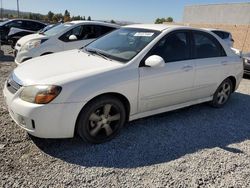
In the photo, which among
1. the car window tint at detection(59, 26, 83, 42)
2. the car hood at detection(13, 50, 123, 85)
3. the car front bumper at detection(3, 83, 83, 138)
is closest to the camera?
the car front bumper at detection(3, 83, 83, 138)

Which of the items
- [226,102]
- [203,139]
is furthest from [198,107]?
[203,139]

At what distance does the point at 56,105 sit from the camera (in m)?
3.14

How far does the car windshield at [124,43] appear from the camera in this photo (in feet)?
13.0

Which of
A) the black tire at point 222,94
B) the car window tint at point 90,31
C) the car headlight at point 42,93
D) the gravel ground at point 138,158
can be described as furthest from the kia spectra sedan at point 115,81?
the car window tint at point 90,31

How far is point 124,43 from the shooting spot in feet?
14.0

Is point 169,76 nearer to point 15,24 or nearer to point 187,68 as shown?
point 187,68

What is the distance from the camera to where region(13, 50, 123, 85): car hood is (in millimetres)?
3285

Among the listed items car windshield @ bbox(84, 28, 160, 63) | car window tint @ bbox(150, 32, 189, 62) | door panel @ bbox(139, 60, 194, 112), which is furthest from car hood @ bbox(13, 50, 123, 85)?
car window tint @ bbox(150, 32, 189, 62)

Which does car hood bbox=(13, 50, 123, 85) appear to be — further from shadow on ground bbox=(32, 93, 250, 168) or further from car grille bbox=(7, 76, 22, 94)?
shadow on ground bbox=(32, 93, 250, 168)

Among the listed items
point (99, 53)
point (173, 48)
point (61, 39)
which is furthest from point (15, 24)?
point (173, 48)

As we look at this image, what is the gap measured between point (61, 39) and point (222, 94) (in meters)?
4.63

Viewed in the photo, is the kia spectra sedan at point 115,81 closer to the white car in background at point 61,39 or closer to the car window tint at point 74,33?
the white car in background at point 61,39

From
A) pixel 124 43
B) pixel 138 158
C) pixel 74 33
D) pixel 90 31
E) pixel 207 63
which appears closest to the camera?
pixel 138 158

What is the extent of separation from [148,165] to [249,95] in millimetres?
4478
